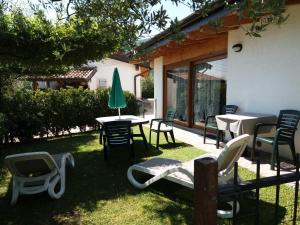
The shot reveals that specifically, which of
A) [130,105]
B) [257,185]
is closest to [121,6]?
[257,185]

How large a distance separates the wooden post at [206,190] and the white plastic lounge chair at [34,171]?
3499mm

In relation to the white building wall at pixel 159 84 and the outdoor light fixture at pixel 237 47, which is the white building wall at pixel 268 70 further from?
the white building wall at pixel 159 84

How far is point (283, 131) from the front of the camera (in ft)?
20.2

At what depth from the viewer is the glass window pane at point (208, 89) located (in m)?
9.91

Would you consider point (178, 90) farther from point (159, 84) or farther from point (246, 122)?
point (246, 122)

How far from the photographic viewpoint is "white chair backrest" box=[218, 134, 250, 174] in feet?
14.0

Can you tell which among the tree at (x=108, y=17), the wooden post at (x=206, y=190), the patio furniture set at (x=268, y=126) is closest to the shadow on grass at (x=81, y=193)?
the patio furniture set at (x=268, y=126)

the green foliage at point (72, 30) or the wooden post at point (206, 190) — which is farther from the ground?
the green foliage at point (72, 30)

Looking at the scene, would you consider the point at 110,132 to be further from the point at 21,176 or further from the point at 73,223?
the point at 73,223

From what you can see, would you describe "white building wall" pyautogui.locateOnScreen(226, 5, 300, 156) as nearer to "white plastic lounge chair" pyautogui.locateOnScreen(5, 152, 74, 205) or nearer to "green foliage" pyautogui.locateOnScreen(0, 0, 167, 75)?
"green foliage" pyautogui.locateOnScreen(0, 0, 167, 75)

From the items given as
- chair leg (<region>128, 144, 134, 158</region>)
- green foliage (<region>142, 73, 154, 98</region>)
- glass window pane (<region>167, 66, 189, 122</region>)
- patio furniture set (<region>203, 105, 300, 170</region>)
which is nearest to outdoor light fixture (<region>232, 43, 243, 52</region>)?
patio furniture set (<region>203, 105, 300, 170</region>)

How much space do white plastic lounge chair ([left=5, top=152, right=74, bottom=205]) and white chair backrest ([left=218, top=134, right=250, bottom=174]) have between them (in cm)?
276

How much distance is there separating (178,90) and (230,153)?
882 centimetres

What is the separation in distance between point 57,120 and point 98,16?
29.3 feet
